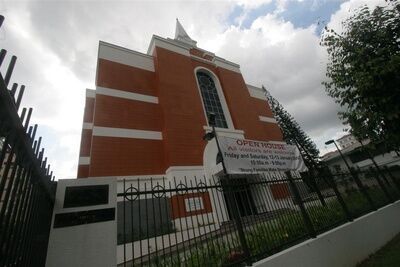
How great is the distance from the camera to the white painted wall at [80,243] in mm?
2768

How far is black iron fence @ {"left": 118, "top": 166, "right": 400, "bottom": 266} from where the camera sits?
3.85 metres

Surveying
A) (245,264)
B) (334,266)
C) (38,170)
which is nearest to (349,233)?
(334,266)

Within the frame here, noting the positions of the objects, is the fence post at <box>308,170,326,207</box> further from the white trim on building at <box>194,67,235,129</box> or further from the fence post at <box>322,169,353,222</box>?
the white trim on building at <box>194,67,235,129</box>

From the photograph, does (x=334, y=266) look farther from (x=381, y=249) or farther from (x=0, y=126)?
(x=0, y=126)

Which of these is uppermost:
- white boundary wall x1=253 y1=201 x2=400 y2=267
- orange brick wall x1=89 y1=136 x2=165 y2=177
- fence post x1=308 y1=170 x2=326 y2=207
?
orange brick wall x1=89 y1=136 x2=165 y2=177

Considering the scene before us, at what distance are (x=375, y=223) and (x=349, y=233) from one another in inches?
88.4

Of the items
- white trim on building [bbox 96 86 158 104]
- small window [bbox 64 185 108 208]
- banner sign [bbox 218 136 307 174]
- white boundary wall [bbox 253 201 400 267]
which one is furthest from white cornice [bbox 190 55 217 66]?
small window [bbox 64 185 108 208]

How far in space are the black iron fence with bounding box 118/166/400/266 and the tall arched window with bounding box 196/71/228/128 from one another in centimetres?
804

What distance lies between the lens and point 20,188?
1964 millimetres

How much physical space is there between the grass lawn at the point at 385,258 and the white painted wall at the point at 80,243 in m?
6.33

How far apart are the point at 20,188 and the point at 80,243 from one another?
4.35ft

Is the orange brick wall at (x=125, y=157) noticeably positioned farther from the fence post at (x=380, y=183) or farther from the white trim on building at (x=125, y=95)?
the fence post at (x=380, y=183)

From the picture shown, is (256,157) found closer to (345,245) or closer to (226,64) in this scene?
(345,245)

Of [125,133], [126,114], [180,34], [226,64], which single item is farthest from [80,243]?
[180,34]
